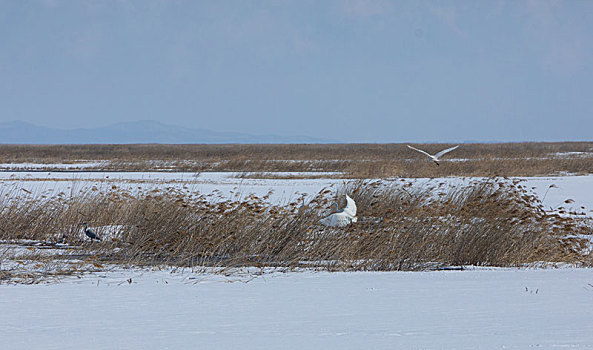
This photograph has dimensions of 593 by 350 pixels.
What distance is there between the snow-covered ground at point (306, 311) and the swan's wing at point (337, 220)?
7.30 feet

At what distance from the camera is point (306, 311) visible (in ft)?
18.3

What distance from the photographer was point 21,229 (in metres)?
10.8

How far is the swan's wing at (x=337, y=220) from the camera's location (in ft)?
32.0

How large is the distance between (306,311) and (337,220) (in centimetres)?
432

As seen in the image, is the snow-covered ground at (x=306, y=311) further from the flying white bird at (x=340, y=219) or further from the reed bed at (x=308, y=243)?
the flying white bird at (x=340, y=219)

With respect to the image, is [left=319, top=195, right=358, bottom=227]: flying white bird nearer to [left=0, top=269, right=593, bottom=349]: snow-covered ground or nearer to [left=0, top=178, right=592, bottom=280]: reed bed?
[left=0, top=178, right=592, bottom=280]: reed bed

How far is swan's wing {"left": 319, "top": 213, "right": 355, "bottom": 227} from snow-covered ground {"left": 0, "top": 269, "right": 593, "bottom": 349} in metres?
2.23

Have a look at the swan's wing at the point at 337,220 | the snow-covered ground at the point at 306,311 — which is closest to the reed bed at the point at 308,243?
the swan's wing at the point at 337,220

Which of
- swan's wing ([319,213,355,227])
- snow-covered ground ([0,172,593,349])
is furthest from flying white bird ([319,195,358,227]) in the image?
snow-covered ground ([0,172,593,349])

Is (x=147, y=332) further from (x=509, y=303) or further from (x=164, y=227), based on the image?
(x=164, y=227)

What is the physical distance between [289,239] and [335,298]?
3.04m

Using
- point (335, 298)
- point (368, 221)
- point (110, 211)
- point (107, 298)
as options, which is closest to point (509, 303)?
point (335, 298)

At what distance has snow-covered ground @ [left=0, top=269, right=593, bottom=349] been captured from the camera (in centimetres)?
455

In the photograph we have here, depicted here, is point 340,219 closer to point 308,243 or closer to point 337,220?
point 337,220
